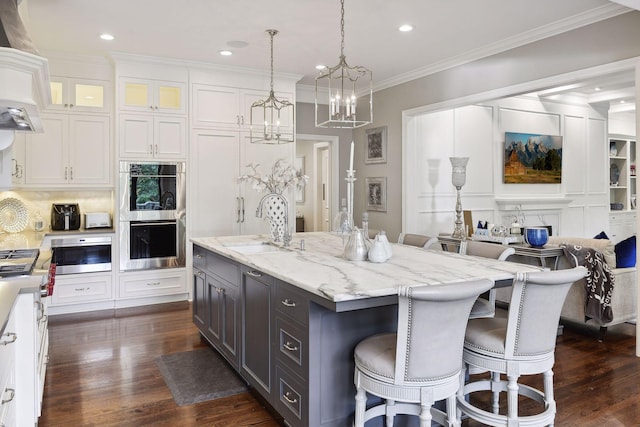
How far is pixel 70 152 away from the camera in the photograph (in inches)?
199

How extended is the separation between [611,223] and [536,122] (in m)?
2.60

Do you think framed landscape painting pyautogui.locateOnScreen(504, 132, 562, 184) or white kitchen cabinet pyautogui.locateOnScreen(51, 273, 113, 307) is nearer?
white kitchen cabinet pyautogui.locateOnScreen(51, 273, 113, 307)

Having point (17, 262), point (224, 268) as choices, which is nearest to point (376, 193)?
point (224, 268)

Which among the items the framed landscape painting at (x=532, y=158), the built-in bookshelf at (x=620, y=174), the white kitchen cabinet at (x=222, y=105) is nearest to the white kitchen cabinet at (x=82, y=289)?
the white kitchen cabinet at (x=222, y=105)

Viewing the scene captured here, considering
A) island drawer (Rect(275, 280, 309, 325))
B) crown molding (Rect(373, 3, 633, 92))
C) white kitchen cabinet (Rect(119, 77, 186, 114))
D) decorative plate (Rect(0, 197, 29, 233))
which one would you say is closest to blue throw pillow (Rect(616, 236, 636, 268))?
crown molding (Rect(373, 3, 633, 92))

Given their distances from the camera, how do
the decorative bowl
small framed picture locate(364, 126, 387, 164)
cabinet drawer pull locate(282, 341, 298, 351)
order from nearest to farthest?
cabinet drawer pull locate(282, 341, 298, 351), the decorative bowl, small framed picture locate(364, 126, 387, 164)

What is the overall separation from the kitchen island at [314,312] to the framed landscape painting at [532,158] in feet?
14.9

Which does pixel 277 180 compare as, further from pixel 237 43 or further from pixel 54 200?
pixel 54 200

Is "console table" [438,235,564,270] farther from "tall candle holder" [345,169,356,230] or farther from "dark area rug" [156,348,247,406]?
"dark area rug" [156,348,247,406]

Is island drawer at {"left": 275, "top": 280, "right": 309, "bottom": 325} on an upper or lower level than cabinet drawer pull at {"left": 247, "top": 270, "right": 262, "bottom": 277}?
lower

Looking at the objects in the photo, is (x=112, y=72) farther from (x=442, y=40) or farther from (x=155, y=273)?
(x=442, y=40)

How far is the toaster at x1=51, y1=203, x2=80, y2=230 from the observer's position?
5051mm

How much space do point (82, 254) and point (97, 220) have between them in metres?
0.44

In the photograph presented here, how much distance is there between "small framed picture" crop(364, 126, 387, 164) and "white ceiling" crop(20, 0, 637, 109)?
4.32 feet
